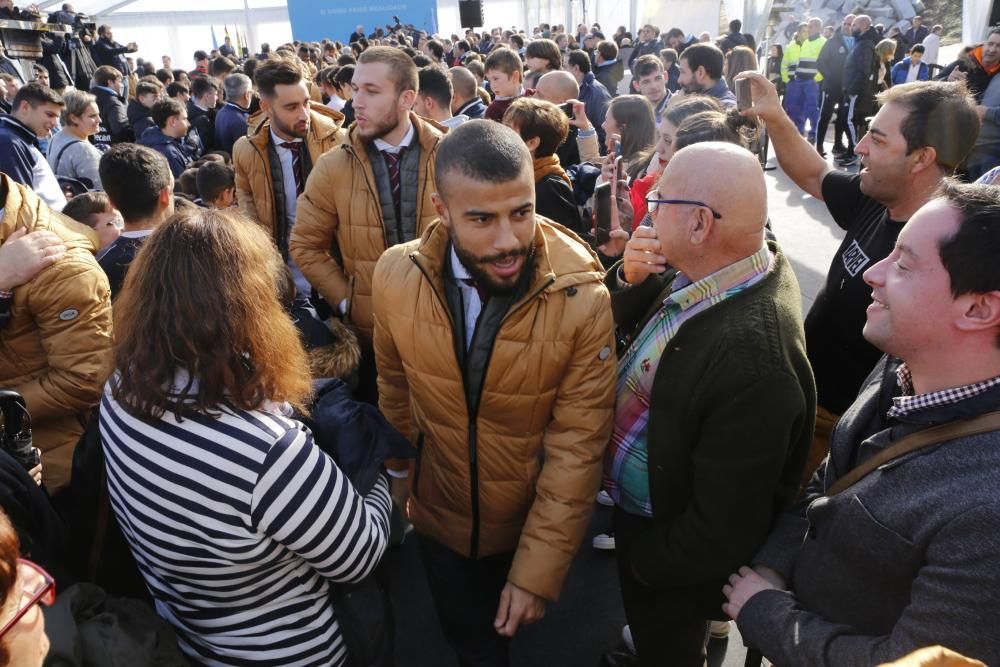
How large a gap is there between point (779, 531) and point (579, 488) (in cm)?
55

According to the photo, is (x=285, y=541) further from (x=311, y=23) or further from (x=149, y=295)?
(x=311, y=23)

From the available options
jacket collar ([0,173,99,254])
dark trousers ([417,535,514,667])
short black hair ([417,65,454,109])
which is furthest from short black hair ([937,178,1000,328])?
short black hair ([417,65,454,109])

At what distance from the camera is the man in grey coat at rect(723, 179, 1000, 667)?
3.67 ft

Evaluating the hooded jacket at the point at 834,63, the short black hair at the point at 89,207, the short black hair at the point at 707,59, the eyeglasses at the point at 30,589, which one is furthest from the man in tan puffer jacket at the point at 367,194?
the hooded jacket at the point at 834,63

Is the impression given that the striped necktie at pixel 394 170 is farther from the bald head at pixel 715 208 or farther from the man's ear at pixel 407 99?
the bald head at pixel 715 208

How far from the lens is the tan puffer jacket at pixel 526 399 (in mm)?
1802

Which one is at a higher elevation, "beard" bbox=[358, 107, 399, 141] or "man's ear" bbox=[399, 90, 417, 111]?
"man's ear" bbox=[399, 90, 417, 111]

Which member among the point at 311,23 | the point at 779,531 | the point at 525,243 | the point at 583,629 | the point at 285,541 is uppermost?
the point at 311,23

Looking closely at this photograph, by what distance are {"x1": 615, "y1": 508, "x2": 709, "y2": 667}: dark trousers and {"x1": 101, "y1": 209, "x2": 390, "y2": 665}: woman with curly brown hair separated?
891 millimetres

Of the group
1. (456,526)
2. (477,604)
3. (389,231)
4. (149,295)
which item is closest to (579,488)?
(456,526)

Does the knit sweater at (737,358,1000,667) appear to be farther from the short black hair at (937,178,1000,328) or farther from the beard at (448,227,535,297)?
the beard at (448,227,535,297)

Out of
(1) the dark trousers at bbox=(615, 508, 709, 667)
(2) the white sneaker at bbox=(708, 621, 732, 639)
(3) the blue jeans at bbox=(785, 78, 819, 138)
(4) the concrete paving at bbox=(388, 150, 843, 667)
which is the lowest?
(4) the concrete paving at bbox=(388, 150, 843, 667)

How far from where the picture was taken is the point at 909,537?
1223 millimetres

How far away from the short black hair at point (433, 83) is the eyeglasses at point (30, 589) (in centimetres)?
441
